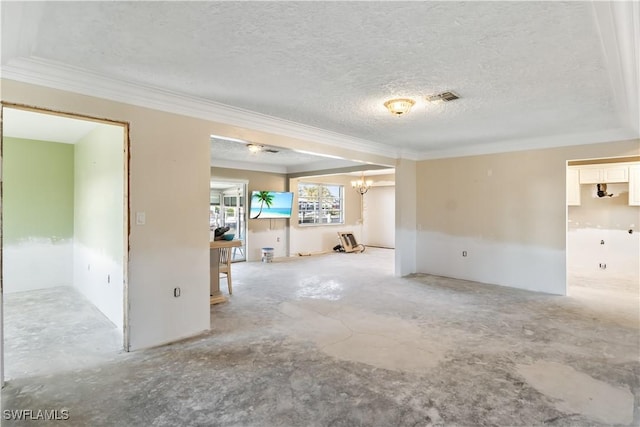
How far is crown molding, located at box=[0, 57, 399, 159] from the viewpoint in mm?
2484

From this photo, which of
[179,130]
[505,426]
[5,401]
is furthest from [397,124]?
[5,401]

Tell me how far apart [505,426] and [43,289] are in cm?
646

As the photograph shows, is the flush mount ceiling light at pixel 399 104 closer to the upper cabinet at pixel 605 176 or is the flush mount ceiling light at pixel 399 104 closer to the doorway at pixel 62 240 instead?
the doorway at pixel 62 240

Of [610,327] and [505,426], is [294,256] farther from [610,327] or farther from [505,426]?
[505,426]

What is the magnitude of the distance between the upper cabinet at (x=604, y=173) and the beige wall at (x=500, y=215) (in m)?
1.96

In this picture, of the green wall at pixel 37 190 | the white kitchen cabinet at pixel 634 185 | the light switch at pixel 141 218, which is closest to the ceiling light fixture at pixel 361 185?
the white kitchen cabinet at pixel 634 185

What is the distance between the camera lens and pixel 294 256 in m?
9.12

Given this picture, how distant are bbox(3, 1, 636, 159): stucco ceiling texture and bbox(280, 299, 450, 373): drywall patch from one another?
246 cm

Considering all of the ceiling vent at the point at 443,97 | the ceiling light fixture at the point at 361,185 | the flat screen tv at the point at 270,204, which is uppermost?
the ceiling vent at the point at 443,97

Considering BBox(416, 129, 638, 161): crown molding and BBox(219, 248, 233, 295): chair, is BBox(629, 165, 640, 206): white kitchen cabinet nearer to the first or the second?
BBox(416, 129, 638, 161): crown molding

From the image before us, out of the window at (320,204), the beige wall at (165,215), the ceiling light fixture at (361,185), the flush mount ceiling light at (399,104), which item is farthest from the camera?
the ceiling light fixture at (361,185)

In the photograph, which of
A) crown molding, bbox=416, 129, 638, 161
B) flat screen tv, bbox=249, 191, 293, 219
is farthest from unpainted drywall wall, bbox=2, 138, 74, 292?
crown molding, bbox=416, 129, 638, 161

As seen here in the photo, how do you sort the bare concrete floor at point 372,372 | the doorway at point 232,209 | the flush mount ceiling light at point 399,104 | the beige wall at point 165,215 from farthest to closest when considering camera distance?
1. the doorway at point 232,209
2. the flush mount ceiling light at point 399,104
3. the beige wall at point 165,215
4. the bare concrete floor at point 372,372

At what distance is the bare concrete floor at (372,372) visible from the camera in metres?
2.14
